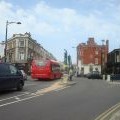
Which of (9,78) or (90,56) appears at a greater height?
(90,56)

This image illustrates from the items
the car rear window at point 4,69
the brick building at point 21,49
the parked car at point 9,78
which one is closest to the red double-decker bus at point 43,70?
the parked car at point 9,78

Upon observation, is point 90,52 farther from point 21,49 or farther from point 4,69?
point 4,69

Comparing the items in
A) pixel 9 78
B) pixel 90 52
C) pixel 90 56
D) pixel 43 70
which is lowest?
pixel 9 78

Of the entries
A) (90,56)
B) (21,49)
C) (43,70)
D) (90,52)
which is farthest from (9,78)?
(90,52)

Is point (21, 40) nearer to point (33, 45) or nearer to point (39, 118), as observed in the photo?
point (33, 45)

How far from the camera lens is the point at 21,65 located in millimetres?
118250

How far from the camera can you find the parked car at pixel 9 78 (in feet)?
85.1

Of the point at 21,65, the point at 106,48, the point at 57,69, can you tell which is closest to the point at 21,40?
the point at 21,65

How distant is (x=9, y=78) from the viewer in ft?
88.0

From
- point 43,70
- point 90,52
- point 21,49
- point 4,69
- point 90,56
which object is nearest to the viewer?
point 4,69

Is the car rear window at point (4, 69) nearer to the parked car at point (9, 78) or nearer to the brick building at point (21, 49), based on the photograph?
the parked car at point (9, 78)

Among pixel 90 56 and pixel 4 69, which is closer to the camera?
pixel 4 69

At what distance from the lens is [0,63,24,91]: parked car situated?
85.1 ft

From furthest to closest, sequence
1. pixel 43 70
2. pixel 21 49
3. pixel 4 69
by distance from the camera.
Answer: pixel 21 49 → pixel 43 70 → pixel 4 69
